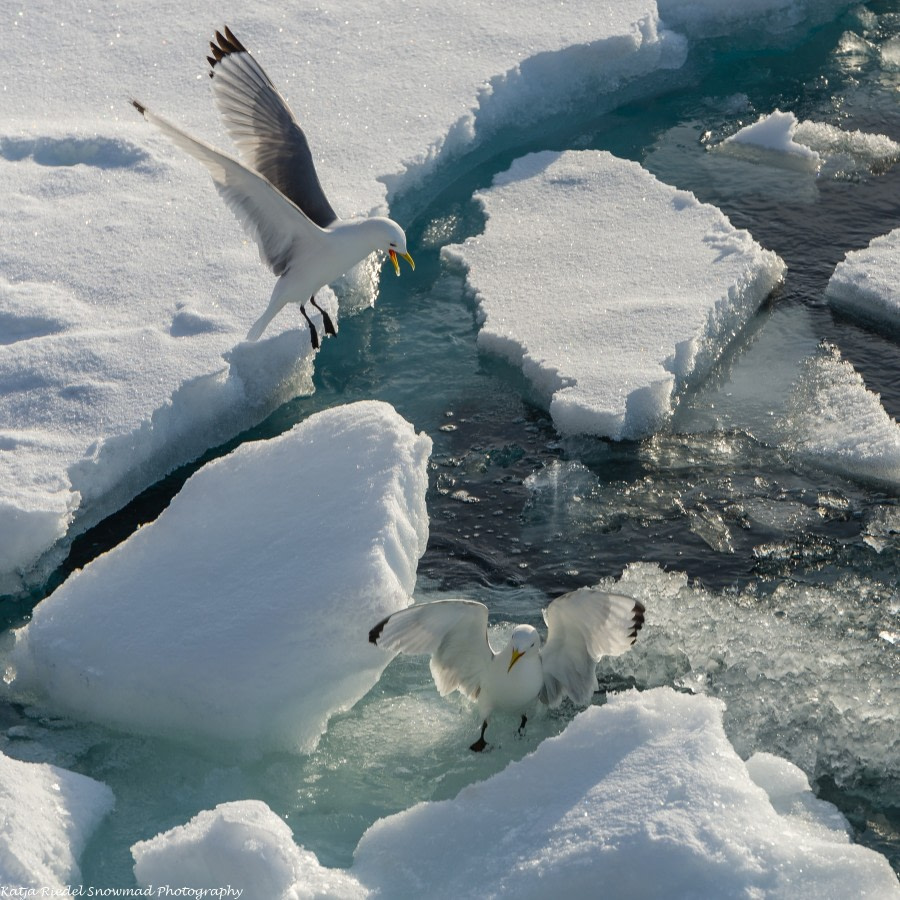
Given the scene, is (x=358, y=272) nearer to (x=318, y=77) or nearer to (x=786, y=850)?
(x=318, y=77)

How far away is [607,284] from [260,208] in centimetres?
266

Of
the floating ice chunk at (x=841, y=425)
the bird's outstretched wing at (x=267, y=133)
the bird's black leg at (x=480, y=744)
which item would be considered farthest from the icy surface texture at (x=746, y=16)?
the bird's black leg at (x=480, y=744)

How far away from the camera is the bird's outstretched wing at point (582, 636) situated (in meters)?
5.08

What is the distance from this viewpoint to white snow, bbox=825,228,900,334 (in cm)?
823

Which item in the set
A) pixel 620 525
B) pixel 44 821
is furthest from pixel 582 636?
pixel 44 821

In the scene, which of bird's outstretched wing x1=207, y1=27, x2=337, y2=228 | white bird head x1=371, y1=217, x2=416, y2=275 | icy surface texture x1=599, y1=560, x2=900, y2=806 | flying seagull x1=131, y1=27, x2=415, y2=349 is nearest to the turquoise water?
icy surface texture x1=599, y1=560, x2=900, y2=806

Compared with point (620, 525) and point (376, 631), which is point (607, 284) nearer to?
point (620, 525)

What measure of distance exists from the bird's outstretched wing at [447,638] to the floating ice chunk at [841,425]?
8.91ft

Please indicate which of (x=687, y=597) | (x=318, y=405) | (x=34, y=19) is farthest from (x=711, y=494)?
(x=34, y=19)

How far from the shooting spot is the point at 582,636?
534 cm

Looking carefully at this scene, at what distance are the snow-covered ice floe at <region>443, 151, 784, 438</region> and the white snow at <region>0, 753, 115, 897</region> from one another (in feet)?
11.5

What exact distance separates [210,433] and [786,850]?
165 inches

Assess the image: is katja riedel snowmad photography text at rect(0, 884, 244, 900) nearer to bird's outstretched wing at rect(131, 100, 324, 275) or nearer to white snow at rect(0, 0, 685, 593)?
white snow at rect(0, 0, 685, 593)

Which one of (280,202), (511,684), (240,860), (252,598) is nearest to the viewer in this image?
(240,860)
